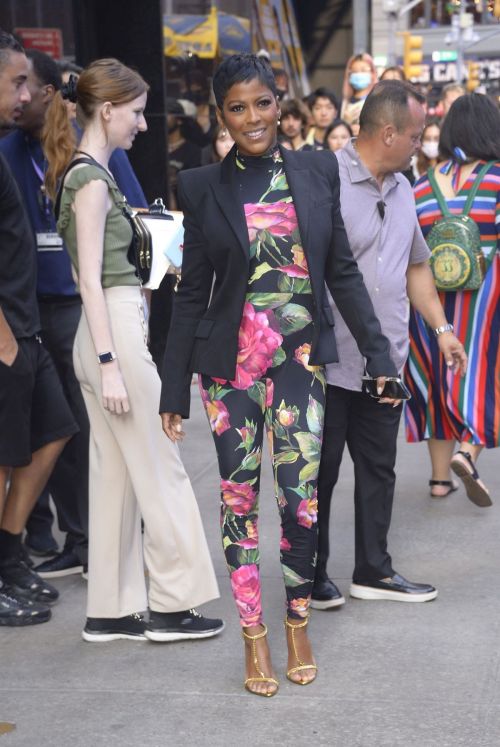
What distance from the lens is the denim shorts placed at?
4.49 metres

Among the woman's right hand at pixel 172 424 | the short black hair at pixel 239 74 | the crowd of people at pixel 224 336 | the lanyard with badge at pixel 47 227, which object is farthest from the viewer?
the lanyard with badge at pixel 47 227

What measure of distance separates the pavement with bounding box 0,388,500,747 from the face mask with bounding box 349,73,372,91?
718 cm

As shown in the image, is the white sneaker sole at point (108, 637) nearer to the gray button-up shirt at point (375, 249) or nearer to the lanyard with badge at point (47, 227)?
the gray button-up shirt at point (375, 249)

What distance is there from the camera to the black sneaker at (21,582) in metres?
4.77

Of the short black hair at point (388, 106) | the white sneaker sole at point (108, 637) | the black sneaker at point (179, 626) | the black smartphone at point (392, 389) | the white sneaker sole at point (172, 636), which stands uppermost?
the short black hair at point (388, 106)

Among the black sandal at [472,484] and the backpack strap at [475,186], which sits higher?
the backpack strap at [475,186]

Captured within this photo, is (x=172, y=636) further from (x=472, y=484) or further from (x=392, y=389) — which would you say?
(x=472, y=484)

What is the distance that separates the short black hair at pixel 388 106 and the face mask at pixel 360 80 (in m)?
7.23

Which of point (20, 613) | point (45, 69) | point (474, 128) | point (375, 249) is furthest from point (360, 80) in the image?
point (20, 613)

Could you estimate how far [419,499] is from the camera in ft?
20.2

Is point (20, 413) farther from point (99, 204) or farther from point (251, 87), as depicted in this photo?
point (251, 87)

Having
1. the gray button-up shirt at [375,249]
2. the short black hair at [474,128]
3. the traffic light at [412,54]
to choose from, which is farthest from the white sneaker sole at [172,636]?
the traffic light at [412,54]

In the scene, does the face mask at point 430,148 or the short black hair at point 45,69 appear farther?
the face mask at point 430,148

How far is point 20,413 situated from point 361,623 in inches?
56.6
